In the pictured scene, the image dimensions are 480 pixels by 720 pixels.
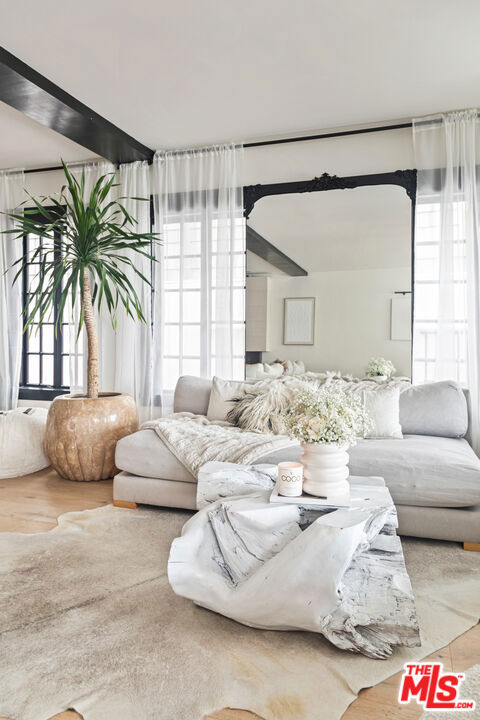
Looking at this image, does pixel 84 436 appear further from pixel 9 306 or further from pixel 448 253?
pixel 448 253

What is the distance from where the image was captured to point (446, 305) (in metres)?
3.84

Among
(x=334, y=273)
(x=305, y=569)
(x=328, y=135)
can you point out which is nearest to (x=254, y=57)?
(x=328, y=135)

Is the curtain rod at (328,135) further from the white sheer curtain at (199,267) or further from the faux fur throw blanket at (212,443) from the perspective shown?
the faux fur throw blanket at (212,443)

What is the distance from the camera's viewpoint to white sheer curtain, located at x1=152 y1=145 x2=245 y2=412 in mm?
4449

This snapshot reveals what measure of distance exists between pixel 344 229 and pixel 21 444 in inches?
117

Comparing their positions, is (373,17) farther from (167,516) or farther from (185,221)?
(167,516)

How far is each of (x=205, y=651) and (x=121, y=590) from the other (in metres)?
0.54

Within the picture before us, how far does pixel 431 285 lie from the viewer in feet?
12.9

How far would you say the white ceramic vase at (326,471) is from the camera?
6.95 ft

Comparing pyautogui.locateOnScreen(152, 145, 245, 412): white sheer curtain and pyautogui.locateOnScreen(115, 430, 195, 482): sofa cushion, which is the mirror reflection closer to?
pyautogui.locateOnScreen(152, 145, 245, 412): white sheer curtain

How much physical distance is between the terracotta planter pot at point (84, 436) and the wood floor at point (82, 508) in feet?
0.38

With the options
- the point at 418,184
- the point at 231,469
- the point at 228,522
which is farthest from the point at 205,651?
the point at 418,184

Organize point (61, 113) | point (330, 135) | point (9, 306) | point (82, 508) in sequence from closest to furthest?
point (82, 508), point (61, 113), point (330, 135), point (9, 306)

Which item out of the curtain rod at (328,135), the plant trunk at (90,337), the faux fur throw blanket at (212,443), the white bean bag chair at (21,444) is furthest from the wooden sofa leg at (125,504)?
the curtain rod at (328,135)
